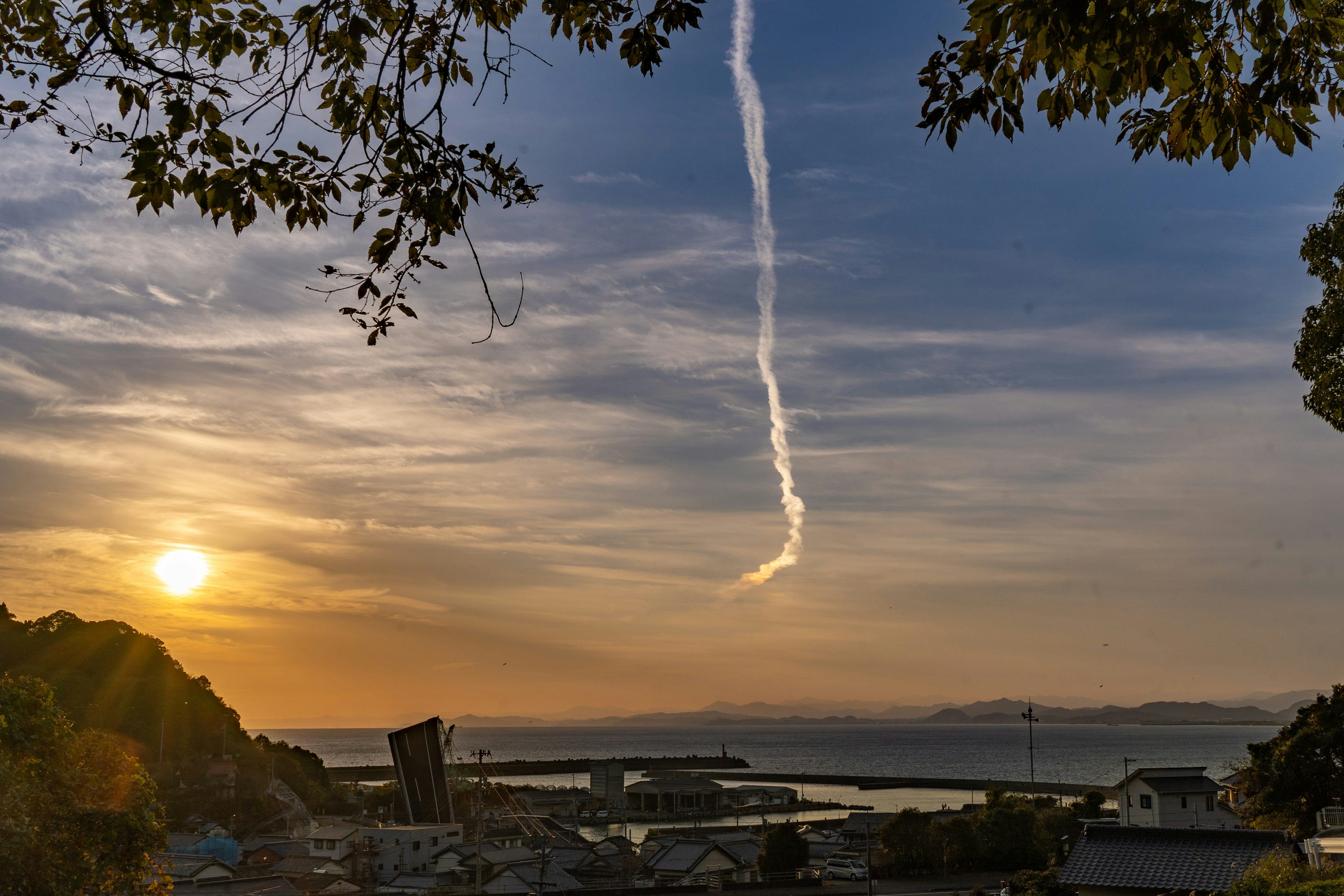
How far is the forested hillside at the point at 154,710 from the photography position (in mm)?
80312

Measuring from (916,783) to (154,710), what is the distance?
11119cm

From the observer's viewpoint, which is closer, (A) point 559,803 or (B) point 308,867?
(B) point 308,867

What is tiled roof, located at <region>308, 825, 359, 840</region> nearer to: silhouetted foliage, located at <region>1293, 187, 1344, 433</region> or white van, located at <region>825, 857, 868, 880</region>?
white van, located at <region>825, 857, 868, 880</region>

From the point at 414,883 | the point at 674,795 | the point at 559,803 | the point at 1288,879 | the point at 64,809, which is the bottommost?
the point at 674,795

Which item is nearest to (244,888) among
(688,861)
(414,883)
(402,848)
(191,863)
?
(191,863)

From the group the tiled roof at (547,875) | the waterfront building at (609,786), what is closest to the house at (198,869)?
the tiled roof at (547,875)

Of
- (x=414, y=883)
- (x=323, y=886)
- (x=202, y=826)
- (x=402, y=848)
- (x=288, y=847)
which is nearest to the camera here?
(x=323, y=886)

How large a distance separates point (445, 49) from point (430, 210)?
1.20 meters

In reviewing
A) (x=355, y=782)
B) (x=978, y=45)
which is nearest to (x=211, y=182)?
Result: (x=978, y=45)

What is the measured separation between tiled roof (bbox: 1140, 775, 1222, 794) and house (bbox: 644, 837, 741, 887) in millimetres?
21565

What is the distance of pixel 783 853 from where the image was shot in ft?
165

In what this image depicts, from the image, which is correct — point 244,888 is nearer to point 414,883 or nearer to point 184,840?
point 414,883

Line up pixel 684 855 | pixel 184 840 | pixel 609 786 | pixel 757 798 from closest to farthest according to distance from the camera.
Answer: pixel 684 855 < pixel 184 840 < pixel 609 786 < pixel 757 798

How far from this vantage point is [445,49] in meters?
6.43
